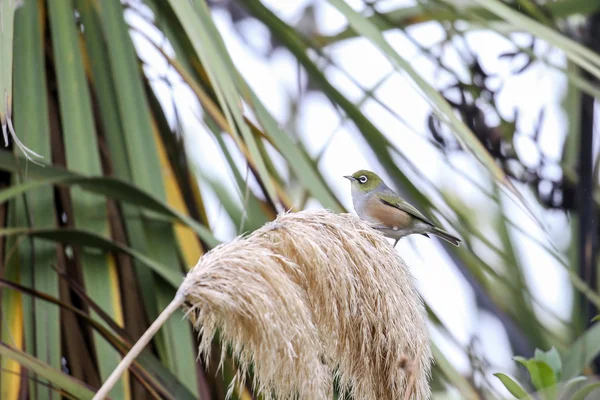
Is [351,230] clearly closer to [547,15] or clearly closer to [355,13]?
[355,13]

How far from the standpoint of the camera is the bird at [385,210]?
430cm

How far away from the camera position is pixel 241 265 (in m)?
1.80

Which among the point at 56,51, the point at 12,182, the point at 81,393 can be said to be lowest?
the point at 81,393

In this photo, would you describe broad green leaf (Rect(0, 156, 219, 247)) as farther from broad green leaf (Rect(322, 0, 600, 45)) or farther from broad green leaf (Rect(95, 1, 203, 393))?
broad green leaf (Rect(322, 0, 600, 45))

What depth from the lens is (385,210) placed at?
442 centimetres

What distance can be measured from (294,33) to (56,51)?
0.93 m

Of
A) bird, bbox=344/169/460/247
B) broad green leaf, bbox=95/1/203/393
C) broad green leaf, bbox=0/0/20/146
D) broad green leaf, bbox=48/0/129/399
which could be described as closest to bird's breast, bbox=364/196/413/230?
bird, bbox=344/169/460/247

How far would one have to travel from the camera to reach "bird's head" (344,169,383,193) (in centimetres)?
468

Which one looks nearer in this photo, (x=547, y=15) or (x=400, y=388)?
(x=400, y=388)

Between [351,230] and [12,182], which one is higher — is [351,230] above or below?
below

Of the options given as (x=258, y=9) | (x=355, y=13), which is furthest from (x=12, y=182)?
(x=355, y=13)

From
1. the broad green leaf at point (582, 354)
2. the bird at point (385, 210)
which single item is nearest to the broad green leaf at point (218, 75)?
the broad green leaf at point (582, 354)

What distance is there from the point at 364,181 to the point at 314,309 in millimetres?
2703

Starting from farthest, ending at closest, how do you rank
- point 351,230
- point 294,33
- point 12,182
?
point 294,33, point 12,182, point 351,230
